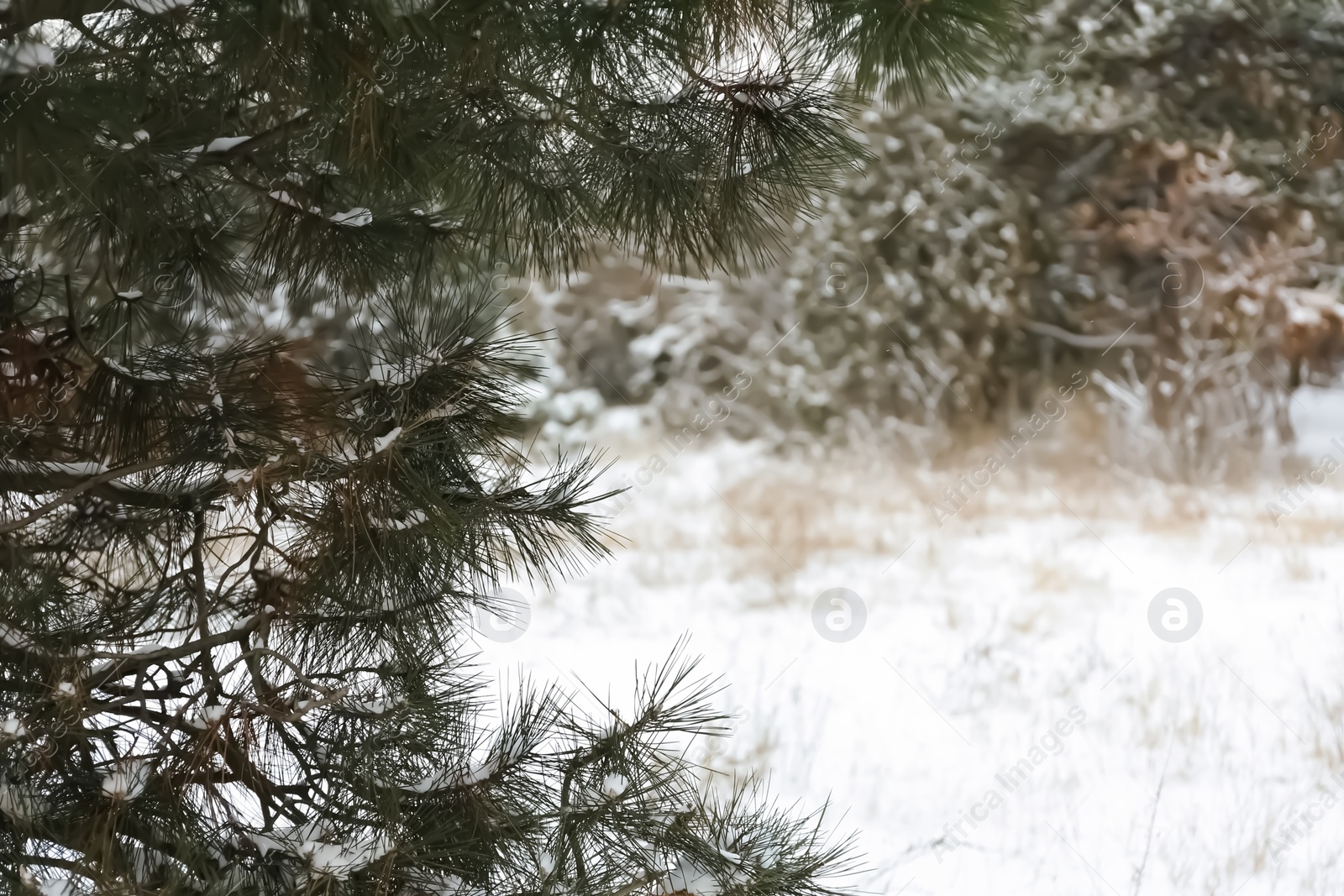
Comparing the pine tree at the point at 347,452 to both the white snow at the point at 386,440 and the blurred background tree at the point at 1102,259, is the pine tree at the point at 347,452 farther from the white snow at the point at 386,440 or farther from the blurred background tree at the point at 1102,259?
the blurred background tree at the point at 1102,259

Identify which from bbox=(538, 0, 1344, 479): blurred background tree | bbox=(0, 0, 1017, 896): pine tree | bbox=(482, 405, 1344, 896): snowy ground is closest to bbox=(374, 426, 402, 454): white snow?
bbox=(0, 0, 1017, 896): pine tree

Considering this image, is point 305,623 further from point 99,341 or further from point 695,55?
point 695,55

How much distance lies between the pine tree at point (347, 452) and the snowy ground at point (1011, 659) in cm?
46

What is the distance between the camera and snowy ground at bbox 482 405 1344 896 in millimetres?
2068

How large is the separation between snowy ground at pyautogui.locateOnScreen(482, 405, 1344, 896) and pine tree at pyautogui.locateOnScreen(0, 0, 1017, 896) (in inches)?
17.9

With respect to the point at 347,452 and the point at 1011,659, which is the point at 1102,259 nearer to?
the point at 1011,659

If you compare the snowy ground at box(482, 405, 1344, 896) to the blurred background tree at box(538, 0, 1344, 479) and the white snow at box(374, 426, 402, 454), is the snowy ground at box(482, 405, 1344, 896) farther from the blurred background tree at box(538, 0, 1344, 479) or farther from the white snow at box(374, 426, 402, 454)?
the white snow at box(374, 426, 402, 454)

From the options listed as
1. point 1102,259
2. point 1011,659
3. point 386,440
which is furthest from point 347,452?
point 1102,259

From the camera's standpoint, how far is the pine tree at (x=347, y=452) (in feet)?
2.92

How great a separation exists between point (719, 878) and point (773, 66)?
852mm

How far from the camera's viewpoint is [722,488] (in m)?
4.42

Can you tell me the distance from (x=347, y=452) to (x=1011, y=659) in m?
2.26

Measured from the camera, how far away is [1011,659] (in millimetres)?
2850

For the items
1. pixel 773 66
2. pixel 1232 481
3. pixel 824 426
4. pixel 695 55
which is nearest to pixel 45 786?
pixel 695 55
